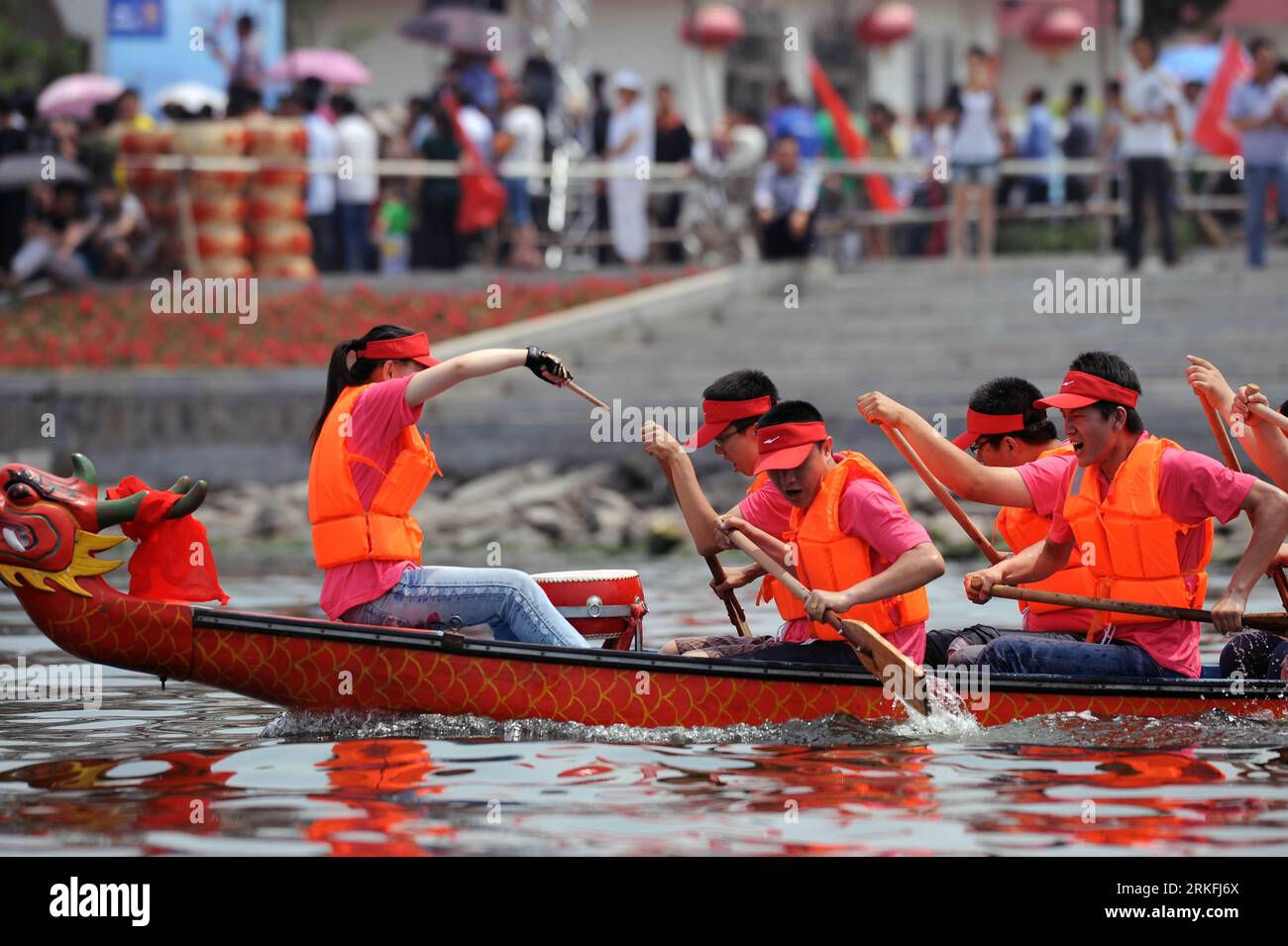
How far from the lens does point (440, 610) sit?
881cm

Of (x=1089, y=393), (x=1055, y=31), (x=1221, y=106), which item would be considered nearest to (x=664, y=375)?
(x=1221, y=106)

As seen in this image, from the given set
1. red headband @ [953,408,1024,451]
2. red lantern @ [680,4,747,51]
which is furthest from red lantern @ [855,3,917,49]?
red headband @ [953,408,1024,451]

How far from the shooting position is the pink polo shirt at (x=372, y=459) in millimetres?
8516

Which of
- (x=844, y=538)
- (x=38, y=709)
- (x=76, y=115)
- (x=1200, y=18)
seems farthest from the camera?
(x=1200, y=18)

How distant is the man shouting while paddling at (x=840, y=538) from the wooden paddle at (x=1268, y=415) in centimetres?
141

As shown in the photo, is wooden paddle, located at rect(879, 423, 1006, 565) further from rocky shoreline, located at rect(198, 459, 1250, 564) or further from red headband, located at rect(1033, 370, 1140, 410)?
rocky shoreline, located at rect(198, 459, 1250, 564)

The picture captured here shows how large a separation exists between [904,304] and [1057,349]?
7.27 ft

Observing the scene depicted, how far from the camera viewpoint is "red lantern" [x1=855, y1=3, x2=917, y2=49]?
32219 mm

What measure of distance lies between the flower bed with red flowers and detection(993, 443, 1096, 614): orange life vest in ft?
34.7

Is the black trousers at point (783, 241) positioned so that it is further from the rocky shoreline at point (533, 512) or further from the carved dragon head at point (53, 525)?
the carved dragon head at point (53, 525)

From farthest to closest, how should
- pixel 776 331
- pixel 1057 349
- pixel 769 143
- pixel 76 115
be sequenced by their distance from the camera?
1. pixel 76 115
2. pixel 769 143
3. pixel 776 331
4. pixel 1057 349

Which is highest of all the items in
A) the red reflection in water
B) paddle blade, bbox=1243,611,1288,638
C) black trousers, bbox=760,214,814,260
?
black trousers, bbox=760,214,814,260
